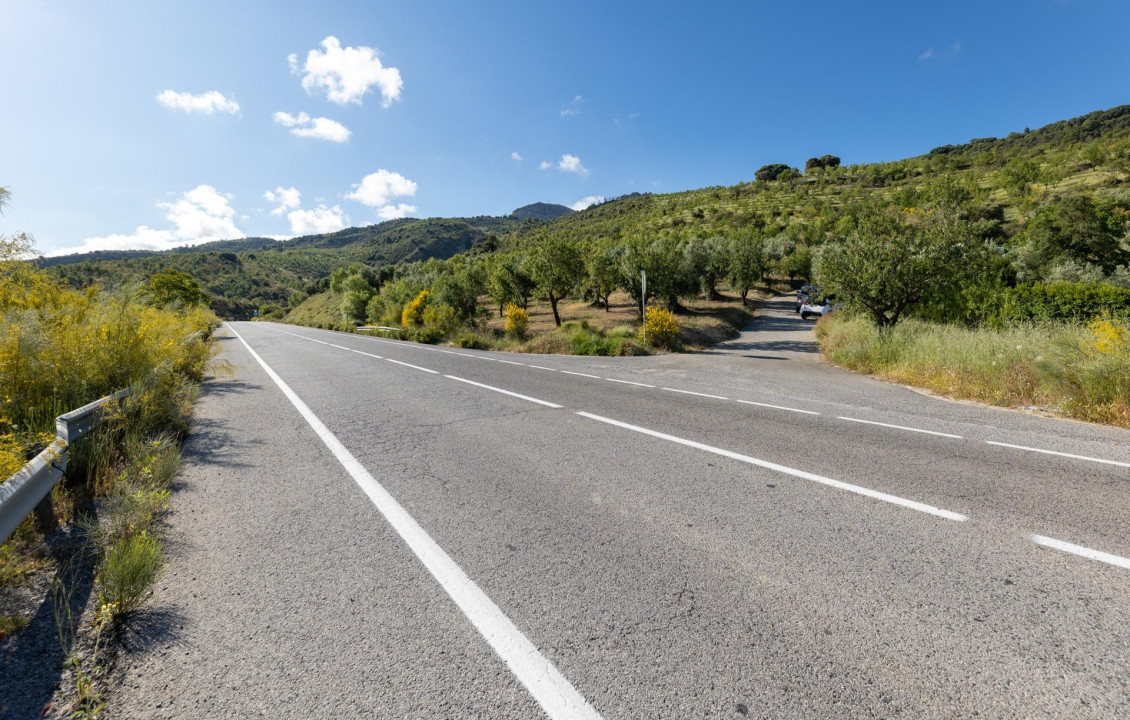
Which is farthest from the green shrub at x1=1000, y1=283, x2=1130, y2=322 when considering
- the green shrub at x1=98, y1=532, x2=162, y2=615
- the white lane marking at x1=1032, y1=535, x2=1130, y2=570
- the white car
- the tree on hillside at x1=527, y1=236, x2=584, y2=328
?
the tree on hillside at x1=527, y1=236, x2=584, y2=328

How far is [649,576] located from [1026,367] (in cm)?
855

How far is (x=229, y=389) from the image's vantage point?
9.31m

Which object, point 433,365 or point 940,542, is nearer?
point 940,542

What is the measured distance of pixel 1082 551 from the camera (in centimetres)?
271

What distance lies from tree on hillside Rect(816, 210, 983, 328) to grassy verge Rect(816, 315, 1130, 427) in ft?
8.50

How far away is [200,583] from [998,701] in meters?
4.07

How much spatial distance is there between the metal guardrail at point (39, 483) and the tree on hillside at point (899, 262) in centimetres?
1737

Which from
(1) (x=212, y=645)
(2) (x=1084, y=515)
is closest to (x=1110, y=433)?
(2) (x=1084, y=515)

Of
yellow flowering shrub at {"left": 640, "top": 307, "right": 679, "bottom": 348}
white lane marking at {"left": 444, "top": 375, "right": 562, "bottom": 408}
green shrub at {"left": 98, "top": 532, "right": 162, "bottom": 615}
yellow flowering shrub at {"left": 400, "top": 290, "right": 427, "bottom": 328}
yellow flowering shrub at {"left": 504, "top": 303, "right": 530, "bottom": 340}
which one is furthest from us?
yellow flowering shrub at {"left": 400, "top": 290, "right": 427, "bottom": 328}

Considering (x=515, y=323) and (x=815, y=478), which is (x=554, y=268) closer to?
(x=515, y=323)

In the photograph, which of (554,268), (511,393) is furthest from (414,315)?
(511,393)

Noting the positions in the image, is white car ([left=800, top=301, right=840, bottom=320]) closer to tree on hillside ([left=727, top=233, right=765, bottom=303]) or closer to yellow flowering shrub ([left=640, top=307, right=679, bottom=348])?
tree on hillside ([left=727, top=233, right=765, bottom=303])

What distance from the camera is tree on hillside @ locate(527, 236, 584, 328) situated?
29.4 metres

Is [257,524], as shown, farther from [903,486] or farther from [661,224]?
[661,224]
